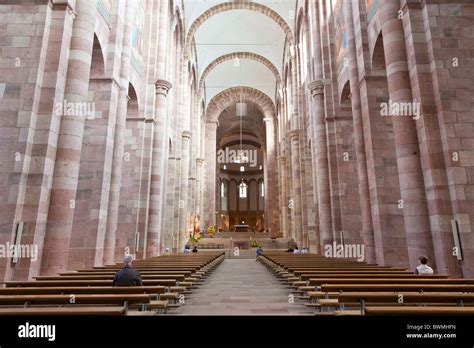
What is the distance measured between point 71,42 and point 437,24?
34.6 ft

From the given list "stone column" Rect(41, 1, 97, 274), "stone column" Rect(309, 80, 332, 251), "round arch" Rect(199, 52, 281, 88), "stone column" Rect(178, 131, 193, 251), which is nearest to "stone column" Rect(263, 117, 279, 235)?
"round arch" Rect(199, 52, 281, 88)

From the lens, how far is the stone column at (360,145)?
11.3m

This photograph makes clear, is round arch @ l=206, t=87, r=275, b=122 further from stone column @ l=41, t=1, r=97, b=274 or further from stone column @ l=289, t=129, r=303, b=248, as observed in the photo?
stone column @ l=41, t=1, r=97, b=274

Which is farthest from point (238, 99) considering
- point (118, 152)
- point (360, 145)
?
point (360, 145)

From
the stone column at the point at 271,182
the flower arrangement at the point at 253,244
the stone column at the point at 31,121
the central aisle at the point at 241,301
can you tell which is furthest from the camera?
the stone column at the point at 271,182

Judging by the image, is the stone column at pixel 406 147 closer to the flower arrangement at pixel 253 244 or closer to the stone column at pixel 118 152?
the stone column at pixel 118 152

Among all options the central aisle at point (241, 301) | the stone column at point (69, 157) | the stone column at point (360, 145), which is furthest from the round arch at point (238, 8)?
the central aisle at point (241, 301)

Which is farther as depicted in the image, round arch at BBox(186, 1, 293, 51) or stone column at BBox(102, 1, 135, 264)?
round arch at BBox(186, 1, 293, 51)

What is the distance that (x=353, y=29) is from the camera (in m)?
12.8

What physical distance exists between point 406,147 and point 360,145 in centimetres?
354

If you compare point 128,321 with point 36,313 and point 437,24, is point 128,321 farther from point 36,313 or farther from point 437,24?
point 437,24

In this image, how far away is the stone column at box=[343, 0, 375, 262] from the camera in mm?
11305

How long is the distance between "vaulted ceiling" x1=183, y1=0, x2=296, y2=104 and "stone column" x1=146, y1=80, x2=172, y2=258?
47.4 ft

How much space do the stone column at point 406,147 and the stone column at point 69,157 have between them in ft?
30.2
